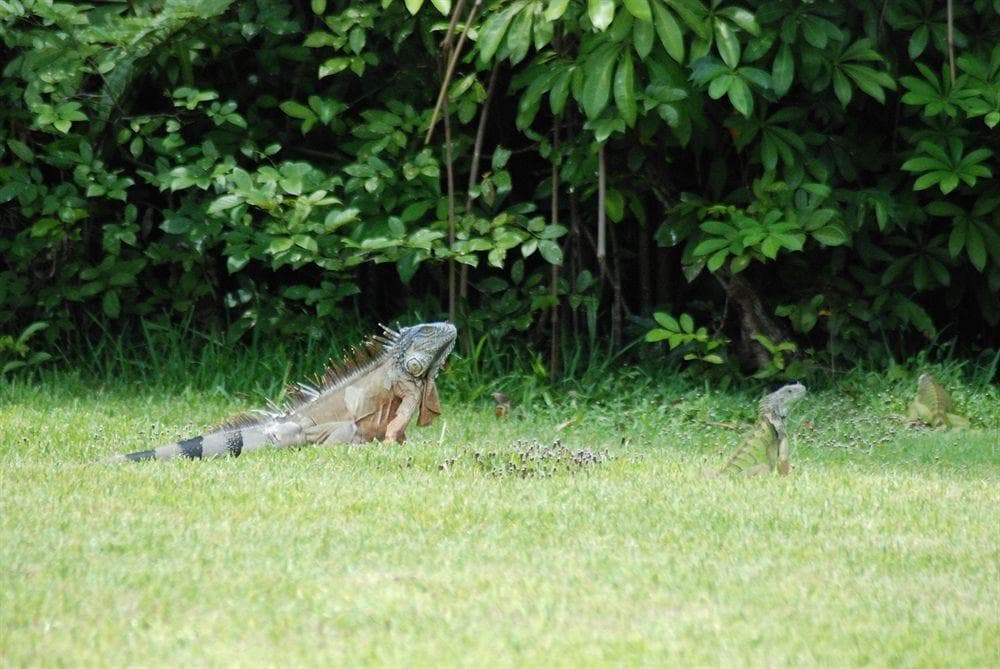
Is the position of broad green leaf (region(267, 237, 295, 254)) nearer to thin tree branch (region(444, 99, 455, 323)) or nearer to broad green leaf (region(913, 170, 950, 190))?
thin tree branch (region(444, 99, 455, 323))

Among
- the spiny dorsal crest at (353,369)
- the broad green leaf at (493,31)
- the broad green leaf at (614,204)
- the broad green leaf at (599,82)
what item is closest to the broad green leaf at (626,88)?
the broad green leaf at (599,82)

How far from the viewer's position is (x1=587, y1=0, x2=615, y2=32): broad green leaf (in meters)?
5.44

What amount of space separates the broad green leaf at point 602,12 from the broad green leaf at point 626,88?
49cm

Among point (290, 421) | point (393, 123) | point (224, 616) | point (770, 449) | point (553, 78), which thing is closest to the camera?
point (224, 616)

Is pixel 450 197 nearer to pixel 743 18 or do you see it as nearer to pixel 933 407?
pixel 743 18

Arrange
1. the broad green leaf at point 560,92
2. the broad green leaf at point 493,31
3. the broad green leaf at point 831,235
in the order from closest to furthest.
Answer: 1. the broad green leaf at point 493,31
2. the broad green leaf at point 560,92
3. the broad green leaf at point 831,235

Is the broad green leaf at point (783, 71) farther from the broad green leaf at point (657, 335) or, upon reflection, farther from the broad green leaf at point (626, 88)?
the broad green leaf at point (657, 335)

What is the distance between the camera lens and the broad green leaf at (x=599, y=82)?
6035 mm

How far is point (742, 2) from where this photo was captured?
6715mm

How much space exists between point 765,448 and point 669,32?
1.93 meters

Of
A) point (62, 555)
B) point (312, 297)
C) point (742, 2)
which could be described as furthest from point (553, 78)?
point (62, 555)

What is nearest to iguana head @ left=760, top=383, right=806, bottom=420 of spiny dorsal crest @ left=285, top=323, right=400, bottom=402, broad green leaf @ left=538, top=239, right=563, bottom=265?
spiny dorsal crest @ left=285, top=323, right=400, bottom=402

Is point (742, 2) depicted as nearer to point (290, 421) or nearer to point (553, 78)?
point (553, 78)

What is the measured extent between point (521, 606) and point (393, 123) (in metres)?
4.40
